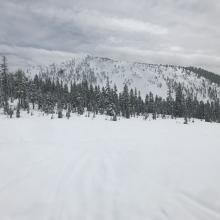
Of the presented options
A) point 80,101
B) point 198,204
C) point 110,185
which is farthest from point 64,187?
point 80,101

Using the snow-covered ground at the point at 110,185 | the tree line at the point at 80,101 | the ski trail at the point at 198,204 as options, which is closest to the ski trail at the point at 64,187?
the snow-covered ground at the point at 110,185

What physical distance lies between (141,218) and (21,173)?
14.2 ft

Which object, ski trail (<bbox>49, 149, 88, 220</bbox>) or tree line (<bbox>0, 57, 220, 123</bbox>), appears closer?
ski trail (<bbox>49, 149, 88, 220</bbox>)

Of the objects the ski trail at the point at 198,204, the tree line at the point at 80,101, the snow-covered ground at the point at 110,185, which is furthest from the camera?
the tree line at the point at 80,101

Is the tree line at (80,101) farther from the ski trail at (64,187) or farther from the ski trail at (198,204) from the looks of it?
the ski trail at (198,204)

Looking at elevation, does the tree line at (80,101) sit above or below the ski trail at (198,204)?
above

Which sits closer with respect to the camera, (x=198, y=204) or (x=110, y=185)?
(x=198, y=204)

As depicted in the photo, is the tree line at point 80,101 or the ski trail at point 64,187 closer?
the ski trail at point 64,187

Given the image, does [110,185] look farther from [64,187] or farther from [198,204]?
[198,204]

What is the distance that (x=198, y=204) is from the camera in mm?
5328

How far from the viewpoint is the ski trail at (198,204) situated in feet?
16.2

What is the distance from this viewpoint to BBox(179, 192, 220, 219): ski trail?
16.2 ft

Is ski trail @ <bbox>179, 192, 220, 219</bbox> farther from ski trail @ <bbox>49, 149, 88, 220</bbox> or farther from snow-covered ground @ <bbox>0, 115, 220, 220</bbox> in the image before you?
ski trail @ <bbox>49, 149, 88, 220</bbox>

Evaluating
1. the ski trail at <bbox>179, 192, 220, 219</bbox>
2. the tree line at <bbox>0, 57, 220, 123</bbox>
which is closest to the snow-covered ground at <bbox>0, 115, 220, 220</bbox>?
the ski trail at <bbox>179, 192, 220, 219</bbox>
